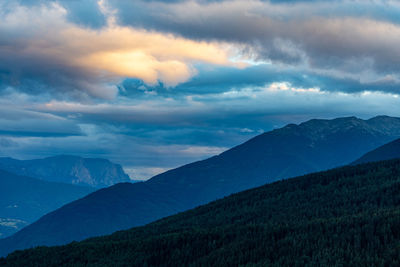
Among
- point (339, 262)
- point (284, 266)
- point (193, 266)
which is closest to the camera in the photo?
point (339, 262)

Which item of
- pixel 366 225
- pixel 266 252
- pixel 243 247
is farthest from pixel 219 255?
pixel 366 225

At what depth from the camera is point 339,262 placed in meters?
130

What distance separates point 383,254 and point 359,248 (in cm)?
1686

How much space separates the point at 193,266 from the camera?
18550cm

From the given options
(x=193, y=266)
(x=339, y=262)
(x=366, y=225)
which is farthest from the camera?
(x=193, y=266)

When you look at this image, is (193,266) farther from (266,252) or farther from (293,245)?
(293,245)

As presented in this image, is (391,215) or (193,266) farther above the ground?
(391,215)

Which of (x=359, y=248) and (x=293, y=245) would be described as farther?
(x=293, y=245)

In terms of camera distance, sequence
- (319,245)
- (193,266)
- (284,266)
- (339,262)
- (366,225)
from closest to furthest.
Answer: (339,262) → (284,266) → (319,245) → (366,225) → (193,266)

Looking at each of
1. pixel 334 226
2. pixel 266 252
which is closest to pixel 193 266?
pixel 266 252

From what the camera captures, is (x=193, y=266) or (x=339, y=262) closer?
(x=339, y=262)

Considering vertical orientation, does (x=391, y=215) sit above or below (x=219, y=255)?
above

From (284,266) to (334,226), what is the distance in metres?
53.4

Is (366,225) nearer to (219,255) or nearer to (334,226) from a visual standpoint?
(334,226)
